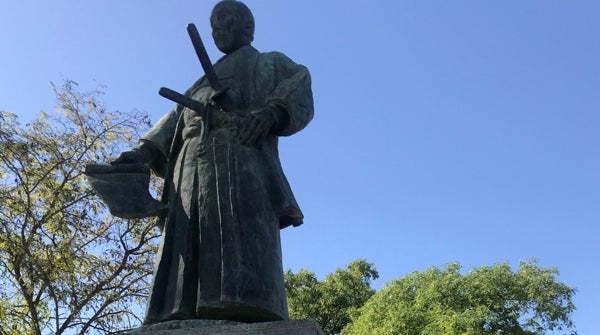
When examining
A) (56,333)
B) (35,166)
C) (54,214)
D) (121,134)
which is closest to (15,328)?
(56,333)

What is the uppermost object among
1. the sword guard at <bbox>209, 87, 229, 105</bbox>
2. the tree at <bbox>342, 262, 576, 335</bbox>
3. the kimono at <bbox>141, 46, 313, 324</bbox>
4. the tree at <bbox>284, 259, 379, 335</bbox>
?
the tree at <bbox>284, 259, 379, 335</bbox>

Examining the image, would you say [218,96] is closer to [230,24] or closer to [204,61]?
[204,61]

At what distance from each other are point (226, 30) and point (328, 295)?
26520mm

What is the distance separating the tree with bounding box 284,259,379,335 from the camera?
101 feet

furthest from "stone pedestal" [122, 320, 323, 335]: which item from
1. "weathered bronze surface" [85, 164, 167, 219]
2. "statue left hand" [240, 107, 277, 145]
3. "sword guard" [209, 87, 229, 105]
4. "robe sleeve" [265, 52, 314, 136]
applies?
"sword guard" [209, 87, 229, 105]

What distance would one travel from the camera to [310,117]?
5.21m

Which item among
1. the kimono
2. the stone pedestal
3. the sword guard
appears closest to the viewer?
the stone pedestal

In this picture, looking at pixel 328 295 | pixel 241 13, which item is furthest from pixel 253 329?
pixel 328 295

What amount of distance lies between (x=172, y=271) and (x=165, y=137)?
125 cm

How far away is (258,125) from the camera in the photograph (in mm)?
4906

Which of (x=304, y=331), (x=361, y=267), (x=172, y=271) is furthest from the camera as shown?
(x=361, y=267)

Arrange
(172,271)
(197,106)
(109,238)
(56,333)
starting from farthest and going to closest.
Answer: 1. (109,238)
2. (56,333)
3. (197,106)
4. (172,271)

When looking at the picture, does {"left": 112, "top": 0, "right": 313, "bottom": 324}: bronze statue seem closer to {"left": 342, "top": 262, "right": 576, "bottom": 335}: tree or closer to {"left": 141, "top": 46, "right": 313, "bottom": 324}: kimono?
{"left": 141, "top": 46, "right": 313, "bottom": 324}: kimono

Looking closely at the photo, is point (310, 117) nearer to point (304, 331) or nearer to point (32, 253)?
point (304, 331)
